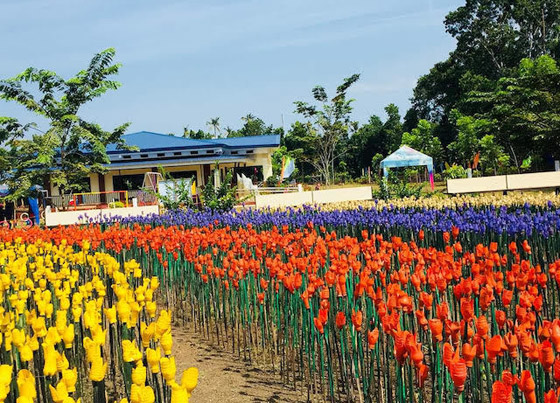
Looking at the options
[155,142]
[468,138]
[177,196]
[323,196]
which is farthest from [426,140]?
[177,196]

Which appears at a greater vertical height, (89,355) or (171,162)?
(171,162)

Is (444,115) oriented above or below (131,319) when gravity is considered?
above

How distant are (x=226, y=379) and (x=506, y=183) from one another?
1580cm

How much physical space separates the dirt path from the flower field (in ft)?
0.52

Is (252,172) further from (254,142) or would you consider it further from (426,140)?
(426,140)

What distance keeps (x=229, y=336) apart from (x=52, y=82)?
22304 millimetres

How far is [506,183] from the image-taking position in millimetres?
18844

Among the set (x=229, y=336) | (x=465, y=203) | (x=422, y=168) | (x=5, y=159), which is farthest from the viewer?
(x=422, y=168)

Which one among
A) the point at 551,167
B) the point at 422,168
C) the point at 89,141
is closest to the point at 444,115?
the point at 422,168

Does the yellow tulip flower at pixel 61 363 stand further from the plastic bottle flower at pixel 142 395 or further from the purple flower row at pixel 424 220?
the purple flower row at pixel 424 220


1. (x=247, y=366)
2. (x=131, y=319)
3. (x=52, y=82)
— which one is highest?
(x=52, y=82)

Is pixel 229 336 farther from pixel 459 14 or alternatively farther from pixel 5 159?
pixel 459 14

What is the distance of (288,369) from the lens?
5.25 m

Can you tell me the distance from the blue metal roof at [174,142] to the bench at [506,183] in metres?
21.3
